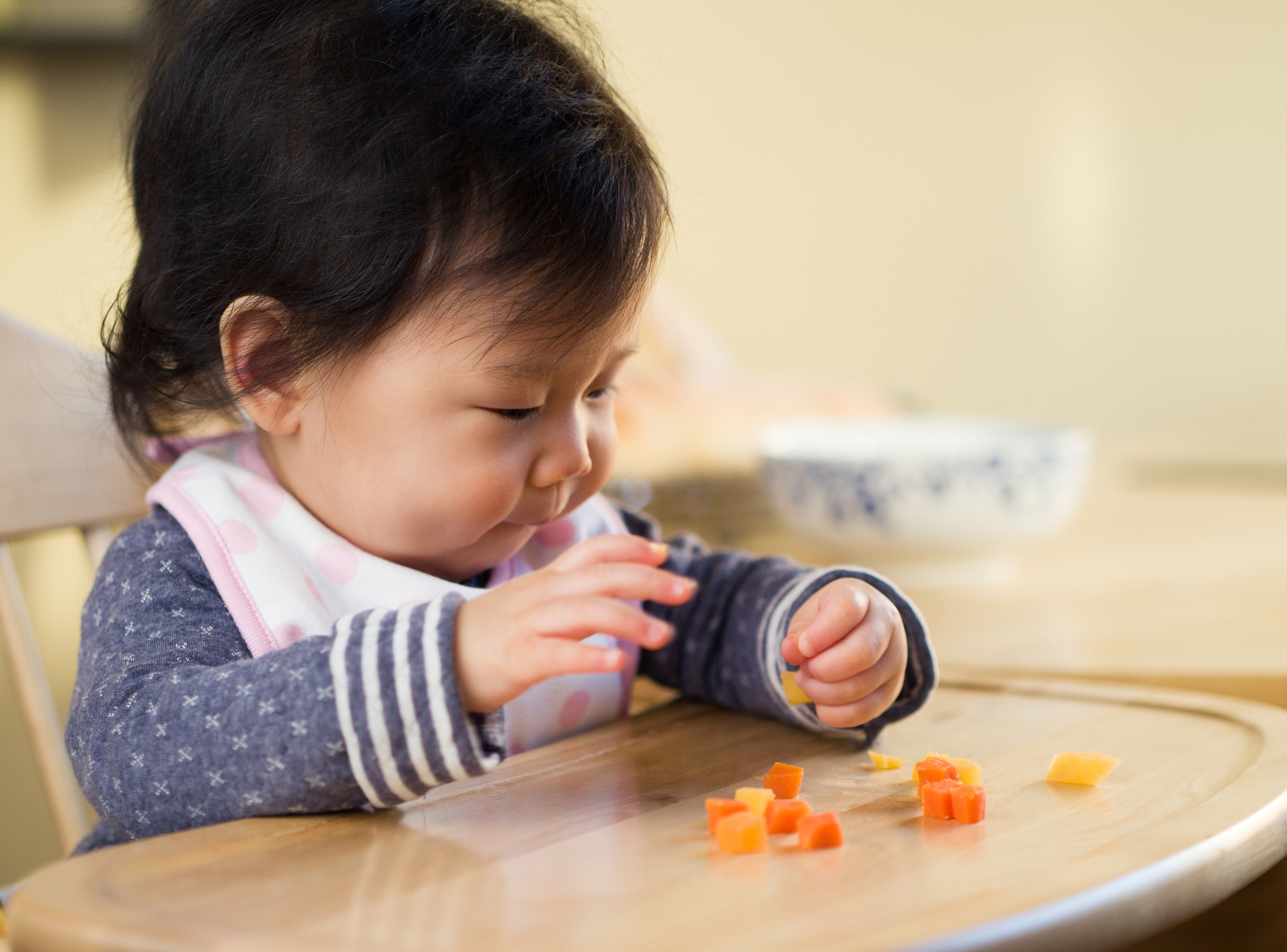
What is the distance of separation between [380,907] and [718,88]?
239 centimetres

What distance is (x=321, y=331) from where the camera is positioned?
2.16ft

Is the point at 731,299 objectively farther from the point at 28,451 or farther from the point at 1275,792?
the point at 1275,792

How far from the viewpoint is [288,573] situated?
68 cm

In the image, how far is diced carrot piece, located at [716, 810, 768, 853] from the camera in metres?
0.48

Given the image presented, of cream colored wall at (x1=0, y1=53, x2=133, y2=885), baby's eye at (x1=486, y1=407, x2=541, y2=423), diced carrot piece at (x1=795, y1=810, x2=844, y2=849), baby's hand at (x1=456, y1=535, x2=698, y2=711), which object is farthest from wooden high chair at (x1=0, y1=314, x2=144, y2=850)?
cream colored wall at (x1=0, y1=53, x2=133, y2=885)

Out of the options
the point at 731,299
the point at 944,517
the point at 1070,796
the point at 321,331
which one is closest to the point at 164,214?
the point at 321,331

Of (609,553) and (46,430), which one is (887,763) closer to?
(609,553)

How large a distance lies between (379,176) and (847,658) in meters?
0.36

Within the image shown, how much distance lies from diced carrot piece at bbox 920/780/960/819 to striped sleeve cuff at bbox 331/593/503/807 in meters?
0.19

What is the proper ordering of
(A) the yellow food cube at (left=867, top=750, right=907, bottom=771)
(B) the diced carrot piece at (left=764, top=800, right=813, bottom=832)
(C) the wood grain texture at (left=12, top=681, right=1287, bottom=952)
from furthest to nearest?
(A) the yellow food cube at (left=867, top=750, right=907, bottom=771), (B) the diced carrot piece at (left=764, top=800, right=813, bottom=832), (C) the wood grain texture at (left=12, top=681, right=1287, bottom=952)

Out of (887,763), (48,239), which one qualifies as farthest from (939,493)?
(48,239)

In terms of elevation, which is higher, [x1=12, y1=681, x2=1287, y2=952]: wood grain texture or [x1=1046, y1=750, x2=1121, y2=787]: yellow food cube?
[x1=12, y1=681, x2=1287, y2=952]: wood grain texture

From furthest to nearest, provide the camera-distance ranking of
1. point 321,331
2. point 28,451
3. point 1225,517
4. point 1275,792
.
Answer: point 1225,517
point 28,451
point 321,331
point 1275,792

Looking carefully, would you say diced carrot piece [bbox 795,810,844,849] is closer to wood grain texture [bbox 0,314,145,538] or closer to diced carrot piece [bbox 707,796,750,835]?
diced carrot piece [bbox 707,796,750,835]
